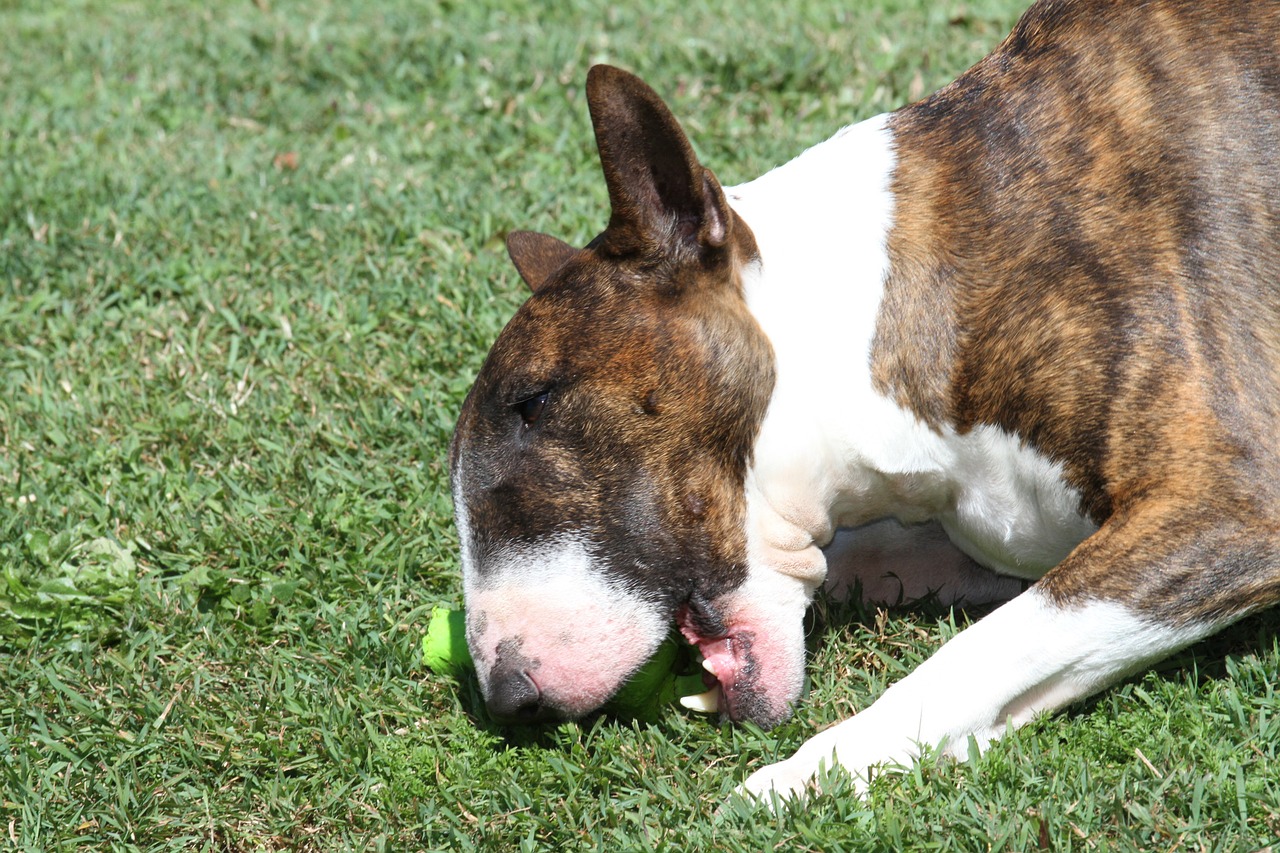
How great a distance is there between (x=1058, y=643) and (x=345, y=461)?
2.44 metres

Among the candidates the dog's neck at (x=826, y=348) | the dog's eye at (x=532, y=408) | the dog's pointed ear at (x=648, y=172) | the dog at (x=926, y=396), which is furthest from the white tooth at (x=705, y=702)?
the dog's pointed ear at (x=648, y=172)

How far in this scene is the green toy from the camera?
3365 millimetres

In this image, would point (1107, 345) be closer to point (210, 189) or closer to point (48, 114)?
point (210, 189)

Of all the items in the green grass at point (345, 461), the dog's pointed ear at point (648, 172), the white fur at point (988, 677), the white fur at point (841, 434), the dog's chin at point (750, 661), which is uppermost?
the dog's pointed ear at point (648, 172)

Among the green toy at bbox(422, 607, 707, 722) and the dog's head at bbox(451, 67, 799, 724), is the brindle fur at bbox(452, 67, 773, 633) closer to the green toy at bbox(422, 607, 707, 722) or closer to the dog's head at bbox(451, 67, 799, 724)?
the dog's head at bbox(451, 67, 799, 724)

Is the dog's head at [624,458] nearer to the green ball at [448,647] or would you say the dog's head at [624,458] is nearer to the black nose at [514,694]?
the black nose at [514,694]

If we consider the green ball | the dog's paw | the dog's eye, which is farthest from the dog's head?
the green ball

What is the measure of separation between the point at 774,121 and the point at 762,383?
3190 mm

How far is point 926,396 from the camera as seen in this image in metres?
3.33

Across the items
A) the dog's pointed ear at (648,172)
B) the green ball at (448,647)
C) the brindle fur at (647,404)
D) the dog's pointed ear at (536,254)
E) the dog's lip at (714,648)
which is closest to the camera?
the dog's pointed ear at (648,172)

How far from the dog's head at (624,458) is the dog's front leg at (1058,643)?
0.32 metres

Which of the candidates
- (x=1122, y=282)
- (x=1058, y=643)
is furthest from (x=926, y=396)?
(x=1058, y=643)

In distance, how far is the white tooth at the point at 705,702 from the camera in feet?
11.2

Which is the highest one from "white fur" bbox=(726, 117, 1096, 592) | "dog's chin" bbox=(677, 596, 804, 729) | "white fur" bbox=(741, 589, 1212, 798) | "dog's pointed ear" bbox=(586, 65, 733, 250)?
"dog's pointed ear" bbox=(586, 65, 733, 250)
